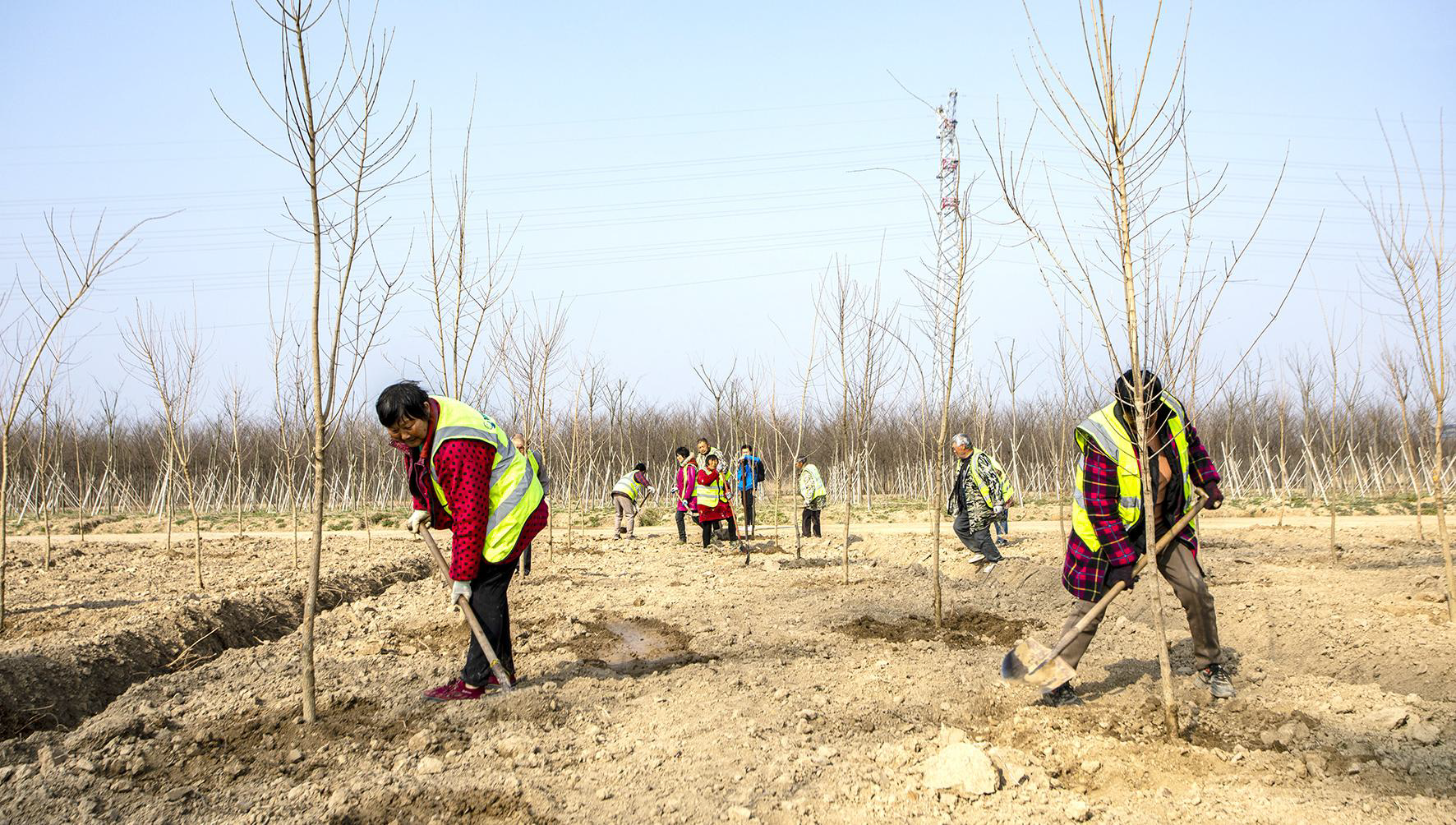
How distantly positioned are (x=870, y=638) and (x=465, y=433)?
115 inches

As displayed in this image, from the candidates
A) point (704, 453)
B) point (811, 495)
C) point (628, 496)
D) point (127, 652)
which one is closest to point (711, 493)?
point (704, 453)

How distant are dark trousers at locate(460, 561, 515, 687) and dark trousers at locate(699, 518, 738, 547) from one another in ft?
25.2

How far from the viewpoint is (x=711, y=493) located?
11.7 metres

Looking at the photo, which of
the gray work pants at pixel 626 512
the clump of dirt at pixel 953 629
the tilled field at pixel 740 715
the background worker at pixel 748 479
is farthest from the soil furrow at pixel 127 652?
the background worker at pixel 748 479

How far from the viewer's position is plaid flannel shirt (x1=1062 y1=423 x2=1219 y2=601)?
389cm

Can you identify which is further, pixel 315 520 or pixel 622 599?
pixel 622 599

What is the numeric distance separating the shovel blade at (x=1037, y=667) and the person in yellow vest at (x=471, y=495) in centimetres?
226

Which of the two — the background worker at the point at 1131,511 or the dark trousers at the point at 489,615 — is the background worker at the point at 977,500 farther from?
the dark trousers at the point at 489,615

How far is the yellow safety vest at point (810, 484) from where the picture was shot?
1291 cm

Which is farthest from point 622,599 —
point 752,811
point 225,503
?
point 225,503

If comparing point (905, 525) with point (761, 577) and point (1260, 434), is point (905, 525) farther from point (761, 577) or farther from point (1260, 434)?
point (1260, 434)

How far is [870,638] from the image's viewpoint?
5.59 meters

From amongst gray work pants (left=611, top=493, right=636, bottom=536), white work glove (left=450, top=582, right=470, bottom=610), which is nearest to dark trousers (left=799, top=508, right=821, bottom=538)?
gray work pants (left=611, top=493, right=636, bottom=536)

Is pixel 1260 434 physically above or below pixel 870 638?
above
